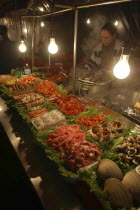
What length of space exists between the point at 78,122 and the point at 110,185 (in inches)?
65.2

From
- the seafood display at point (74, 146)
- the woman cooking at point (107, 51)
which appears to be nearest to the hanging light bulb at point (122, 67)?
the seafood display at point (74, 146)

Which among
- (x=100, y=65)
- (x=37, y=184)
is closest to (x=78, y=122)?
(x=37, y=184)

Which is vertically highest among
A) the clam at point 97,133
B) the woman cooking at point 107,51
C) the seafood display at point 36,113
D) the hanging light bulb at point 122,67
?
the woman cooking at point 107,51

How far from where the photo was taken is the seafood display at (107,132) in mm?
2785

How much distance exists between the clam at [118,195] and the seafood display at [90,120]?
1.49 meters

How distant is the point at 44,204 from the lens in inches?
79.1

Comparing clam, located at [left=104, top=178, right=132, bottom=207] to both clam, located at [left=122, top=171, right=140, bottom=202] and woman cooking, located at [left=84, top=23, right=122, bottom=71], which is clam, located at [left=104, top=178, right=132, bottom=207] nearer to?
clam, located at [left=122, top=171, right=140, bottom=202]

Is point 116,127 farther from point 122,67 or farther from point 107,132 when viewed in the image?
point 122,67

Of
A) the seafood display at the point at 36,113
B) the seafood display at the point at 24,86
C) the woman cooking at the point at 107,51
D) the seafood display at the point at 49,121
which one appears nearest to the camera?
the seafood display at the point at 49,121

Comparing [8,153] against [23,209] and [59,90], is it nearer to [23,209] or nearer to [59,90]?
[23,209]

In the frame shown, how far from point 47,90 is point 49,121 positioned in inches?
70.1

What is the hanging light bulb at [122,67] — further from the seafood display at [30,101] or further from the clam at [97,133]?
the seafood display at [30,101]

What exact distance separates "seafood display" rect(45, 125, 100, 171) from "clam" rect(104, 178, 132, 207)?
516mm

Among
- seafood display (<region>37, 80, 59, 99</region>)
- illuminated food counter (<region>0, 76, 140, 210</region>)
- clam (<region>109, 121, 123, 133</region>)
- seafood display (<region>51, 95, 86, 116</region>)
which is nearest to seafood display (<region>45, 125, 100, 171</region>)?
illuminated food counter (<region>0, 76, 140, 210</region>)
